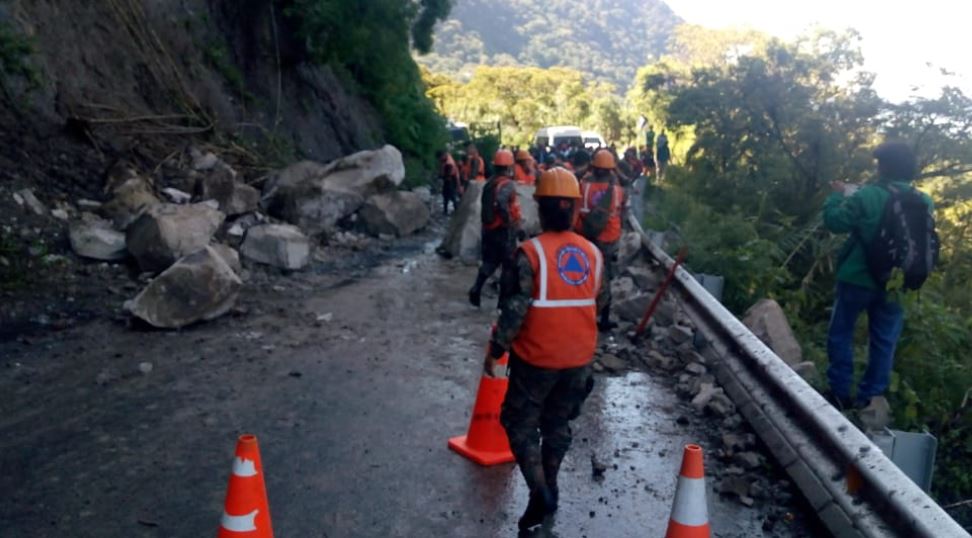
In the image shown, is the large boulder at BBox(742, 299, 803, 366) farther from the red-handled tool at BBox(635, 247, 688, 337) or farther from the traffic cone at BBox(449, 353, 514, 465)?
the traffic cone at BBox(449, 353, 514, 465)

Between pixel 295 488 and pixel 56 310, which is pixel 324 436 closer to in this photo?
pixel 295 488

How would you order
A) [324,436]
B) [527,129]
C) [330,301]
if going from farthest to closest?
[527,129] → [330,301] → [324,436]

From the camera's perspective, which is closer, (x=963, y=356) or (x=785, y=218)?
(x=963, y=356)

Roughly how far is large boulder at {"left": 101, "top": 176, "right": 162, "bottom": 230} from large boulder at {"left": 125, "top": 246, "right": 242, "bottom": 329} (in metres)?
2.65

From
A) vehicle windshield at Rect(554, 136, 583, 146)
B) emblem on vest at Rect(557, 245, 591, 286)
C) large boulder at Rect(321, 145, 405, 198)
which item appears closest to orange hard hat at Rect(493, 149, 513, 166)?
emblem on vest at Rect(557, 245, 591, 286)

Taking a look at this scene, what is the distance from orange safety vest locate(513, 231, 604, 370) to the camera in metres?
4.06

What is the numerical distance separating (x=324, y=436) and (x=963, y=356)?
232 inches

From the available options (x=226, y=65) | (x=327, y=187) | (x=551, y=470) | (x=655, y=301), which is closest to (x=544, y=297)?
(x=551, y=470)

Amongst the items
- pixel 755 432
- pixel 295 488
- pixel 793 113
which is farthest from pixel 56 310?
pixel 793 113

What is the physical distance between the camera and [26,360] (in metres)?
6.55

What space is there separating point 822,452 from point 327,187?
1167 cm

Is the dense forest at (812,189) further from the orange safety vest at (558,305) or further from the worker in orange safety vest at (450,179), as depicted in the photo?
the worker in orange safety vest at (450,179)

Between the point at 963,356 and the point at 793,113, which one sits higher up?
the point at 793,113

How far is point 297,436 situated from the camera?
5246 millimetres
